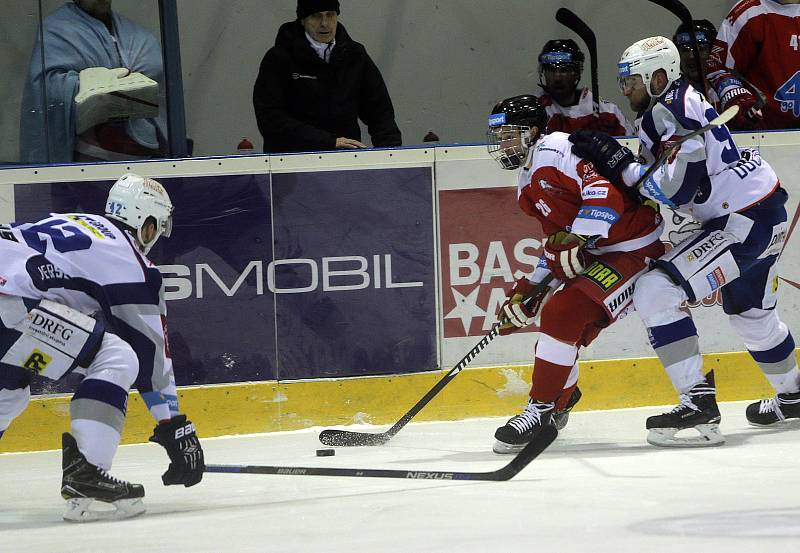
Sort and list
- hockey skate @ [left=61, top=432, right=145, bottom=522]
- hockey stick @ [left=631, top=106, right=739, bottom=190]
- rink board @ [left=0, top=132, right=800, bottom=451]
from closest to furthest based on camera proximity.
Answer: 1. hockey skate @ [left=61, top=432, right=145, bottom=522]
2. hockey stick @ [left=631, top=106, right=739, bottom=190]
3. rink board @ [left=0, top=132, right=800, bottom=451]

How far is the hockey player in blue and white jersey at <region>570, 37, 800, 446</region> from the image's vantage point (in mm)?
3896

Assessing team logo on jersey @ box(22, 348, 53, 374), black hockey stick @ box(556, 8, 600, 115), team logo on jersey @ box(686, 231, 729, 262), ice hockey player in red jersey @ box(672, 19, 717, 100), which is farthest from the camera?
black hockey stick @ box(556, 8, 600, 115)

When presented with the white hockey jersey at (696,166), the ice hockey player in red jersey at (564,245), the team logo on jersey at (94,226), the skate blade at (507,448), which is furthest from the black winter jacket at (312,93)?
the team logo on jersey at (94,226)

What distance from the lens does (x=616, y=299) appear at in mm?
4008

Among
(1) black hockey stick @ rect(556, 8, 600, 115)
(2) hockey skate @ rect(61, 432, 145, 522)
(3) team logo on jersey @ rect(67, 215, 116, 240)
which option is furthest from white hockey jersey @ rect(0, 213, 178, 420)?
(1) black hockey stick @ rect(556, 8, 600, 115)

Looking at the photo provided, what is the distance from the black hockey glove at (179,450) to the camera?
3.29 metres

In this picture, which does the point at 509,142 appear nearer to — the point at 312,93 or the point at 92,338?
the point at 312,93

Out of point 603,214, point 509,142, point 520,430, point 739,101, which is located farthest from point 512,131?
point 739,101

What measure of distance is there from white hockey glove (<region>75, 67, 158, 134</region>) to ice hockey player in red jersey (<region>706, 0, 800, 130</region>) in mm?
2271

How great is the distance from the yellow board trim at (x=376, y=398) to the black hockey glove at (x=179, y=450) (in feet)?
4.51

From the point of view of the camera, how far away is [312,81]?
509cm

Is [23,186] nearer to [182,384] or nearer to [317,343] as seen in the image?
[182,384]

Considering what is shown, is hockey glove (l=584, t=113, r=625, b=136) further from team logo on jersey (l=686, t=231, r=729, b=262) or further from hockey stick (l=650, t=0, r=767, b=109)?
team logo on jersey (l=686, t=231, r=729, b=262)

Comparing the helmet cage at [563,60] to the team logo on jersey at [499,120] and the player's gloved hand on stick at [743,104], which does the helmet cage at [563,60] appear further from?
the team logo on jersey at [499,120]
